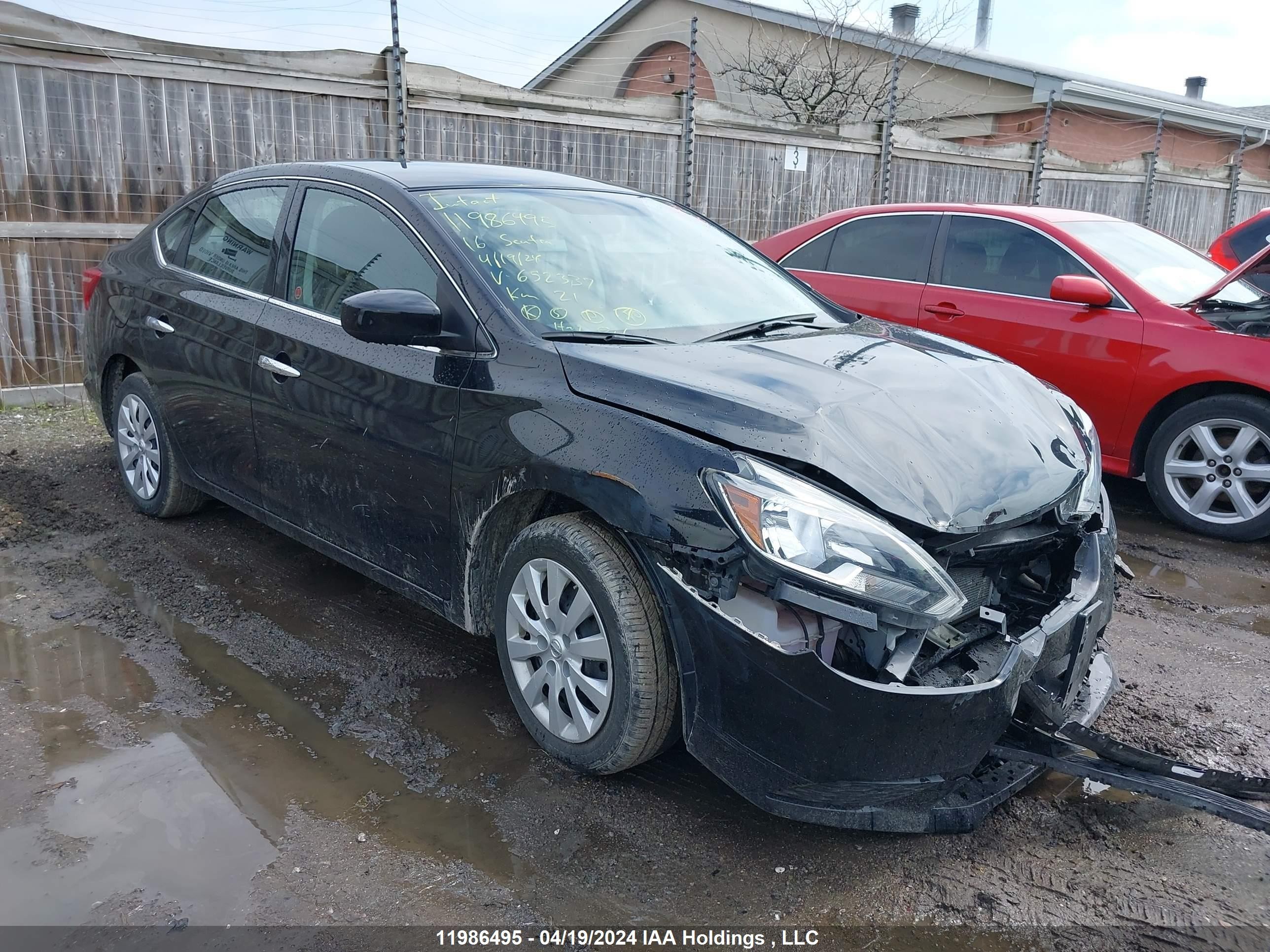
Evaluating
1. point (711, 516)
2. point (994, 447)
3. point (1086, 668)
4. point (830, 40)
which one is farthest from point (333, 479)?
point (830, 40)

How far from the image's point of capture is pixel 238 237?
428cm

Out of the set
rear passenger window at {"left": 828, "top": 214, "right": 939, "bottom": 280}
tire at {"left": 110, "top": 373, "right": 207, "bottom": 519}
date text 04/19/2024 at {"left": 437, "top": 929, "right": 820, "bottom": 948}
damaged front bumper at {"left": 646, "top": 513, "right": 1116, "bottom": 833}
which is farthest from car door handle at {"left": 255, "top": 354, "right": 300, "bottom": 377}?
rear passenger window at {"left": 828, "top": 214, "right": 939, "bottom": 280}

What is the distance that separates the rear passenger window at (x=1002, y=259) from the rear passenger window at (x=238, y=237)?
162 inches

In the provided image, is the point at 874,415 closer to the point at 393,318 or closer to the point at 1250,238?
the point at 393,318

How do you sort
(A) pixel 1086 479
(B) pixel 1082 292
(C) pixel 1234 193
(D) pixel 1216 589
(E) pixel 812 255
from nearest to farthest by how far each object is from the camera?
(A) pixel 1086 479 < (D) pixel 1216 589 < (B) pixel 1082 292 < (E) pixel 812 255 < (C) pixel 1234 193

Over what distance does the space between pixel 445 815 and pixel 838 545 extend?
53.0 inches

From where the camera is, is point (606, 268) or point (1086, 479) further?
point (606, 268)

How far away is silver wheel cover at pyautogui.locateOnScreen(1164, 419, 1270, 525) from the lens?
5.07 metres

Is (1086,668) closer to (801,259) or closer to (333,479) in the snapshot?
(333,479)

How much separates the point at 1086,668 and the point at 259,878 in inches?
91.3

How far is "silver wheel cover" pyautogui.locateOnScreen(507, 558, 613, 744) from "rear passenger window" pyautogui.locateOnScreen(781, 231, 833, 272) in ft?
14.9

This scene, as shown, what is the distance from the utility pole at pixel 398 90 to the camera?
25.6 ft

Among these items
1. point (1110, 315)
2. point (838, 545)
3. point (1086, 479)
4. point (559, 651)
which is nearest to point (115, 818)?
point (559, 651)

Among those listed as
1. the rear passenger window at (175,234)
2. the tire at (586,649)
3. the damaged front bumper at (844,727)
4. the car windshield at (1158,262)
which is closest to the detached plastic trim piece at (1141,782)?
the damaged front bumper at (844,727)
